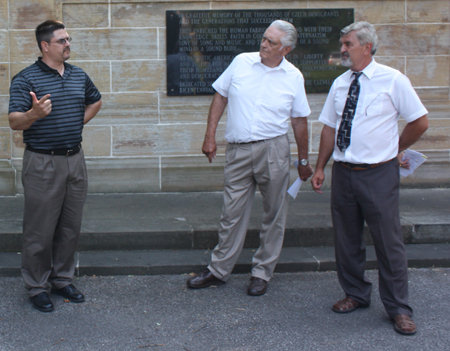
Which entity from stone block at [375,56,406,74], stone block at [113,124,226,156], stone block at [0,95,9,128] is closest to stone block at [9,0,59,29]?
stone block at [0,95,9,128]

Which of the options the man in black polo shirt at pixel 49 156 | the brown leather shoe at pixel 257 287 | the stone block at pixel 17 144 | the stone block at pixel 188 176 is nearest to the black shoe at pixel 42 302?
the man in black polo shirt at pixel 49 156

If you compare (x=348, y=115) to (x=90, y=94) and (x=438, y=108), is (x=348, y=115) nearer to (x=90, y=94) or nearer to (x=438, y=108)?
(x=90, y=94)

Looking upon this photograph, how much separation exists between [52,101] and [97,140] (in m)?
2.87

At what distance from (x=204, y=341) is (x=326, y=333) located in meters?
0.73

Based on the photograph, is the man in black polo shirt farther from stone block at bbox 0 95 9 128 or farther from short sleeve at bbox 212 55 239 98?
stone block at bbox 0 95 9 128

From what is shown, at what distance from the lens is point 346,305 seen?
12.0ft

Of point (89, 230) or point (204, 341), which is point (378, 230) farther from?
point (89, 230)

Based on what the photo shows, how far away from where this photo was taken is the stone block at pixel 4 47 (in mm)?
6301

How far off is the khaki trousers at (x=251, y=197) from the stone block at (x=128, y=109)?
2.65m

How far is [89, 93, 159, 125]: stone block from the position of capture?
6488 millimetres

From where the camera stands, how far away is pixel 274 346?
316 centimetres

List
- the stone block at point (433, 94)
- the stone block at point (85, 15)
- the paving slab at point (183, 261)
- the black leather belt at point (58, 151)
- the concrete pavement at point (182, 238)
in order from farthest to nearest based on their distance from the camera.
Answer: the stone block at point (433, 94)
the stone block at point (85, 15)
the concrete pavement at point (182, 238)
the paving slab at point (183, 261)
the black leather belt at point (58, 151)

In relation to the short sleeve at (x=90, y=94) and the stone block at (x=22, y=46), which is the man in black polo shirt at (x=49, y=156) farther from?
the stone block at (x=22, y=46)

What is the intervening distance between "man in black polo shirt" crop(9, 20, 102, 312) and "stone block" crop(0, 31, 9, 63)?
9.59ft
